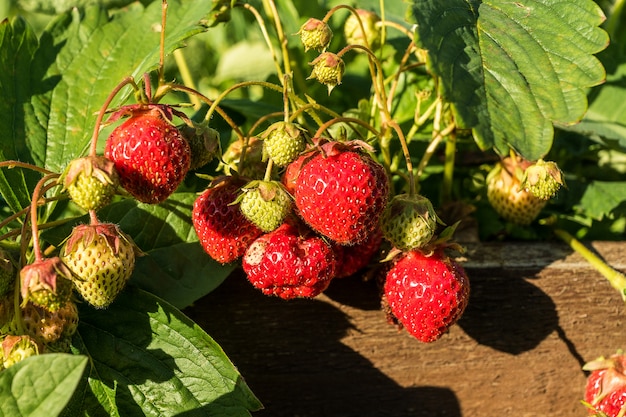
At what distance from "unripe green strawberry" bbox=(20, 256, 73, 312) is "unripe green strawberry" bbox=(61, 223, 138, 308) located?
0.12 ft

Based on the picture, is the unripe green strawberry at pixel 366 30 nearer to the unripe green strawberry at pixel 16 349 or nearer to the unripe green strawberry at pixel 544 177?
the unripe green strawberry at pixel 544 177

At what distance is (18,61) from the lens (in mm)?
1227

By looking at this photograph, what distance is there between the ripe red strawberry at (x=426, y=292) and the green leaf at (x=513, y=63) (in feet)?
0.56

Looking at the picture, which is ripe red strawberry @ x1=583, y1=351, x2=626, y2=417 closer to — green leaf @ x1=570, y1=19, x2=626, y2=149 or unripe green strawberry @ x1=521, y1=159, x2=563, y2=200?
unripe green strawberry @ x1=521, y1=159, x2=563, y2=200

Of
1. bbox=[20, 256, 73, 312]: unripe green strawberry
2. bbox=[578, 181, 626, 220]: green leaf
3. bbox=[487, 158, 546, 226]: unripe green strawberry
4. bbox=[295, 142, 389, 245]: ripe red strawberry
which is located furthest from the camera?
bbox=[578, 181, 626, 220]: green leaf

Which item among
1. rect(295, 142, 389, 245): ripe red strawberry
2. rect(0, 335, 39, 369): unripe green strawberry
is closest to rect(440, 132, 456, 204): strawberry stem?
rect(295, 142, 389, 245): ripe red strawberry

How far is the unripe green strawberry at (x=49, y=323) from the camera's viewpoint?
937 mm

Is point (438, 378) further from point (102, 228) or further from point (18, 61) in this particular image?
point (18, 61)

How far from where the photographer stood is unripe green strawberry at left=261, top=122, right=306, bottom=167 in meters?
0.98

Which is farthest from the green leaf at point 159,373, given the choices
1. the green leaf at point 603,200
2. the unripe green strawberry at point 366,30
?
the green leaf at point 603,200

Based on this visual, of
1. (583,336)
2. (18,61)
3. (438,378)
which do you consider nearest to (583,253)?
(583,336)

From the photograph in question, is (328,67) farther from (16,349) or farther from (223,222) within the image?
(16,349)

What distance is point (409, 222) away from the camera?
994 mm

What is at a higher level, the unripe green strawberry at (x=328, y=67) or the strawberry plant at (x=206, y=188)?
the unripe green strawberry at (x=328, y=67)
